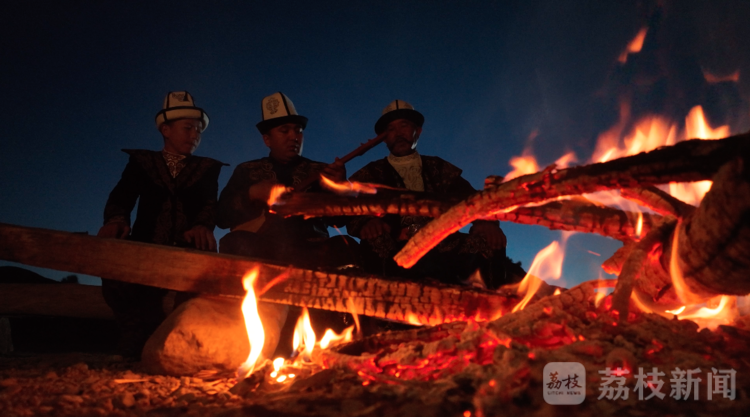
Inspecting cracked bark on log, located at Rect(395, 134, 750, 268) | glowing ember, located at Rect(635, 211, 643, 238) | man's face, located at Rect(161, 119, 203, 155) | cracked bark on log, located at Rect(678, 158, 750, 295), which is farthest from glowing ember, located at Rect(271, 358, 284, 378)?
man's face, located at Rect(161, 119, 203, 155)

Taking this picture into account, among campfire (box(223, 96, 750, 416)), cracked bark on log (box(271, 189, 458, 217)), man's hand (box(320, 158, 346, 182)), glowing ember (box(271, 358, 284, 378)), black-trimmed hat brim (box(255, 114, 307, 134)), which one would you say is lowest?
glowing ember (box(271, 358, 284, 378))

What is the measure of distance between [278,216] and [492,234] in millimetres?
2491

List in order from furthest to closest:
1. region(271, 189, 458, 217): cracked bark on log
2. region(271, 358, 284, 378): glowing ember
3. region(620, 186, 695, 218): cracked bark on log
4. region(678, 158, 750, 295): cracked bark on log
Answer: region(271, 189, 458, 217): cracked bark on log
region(271, 358, 284, 378): glowing ember
region(620, 186, 695, 218): cracked bark on log
region(678, 158, 750, 295): cracked bark on log

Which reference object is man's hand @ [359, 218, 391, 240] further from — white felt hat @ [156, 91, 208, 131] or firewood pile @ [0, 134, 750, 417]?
white felt hat @ [156, 91, 208, 131]

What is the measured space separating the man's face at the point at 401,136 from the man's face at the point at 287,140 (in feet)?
3.87

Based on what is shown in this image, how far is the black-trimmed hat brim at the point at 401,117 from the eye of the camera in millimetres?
4859

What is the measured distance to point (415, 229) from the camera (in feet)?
15.1

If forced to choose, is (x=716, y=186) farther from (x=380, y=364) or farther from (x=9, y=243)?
(x=9, y=243)

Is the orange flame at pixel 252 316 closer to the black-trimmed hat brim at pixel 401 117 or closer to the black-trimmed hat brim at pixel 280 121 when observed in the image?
the black-trimmed hat brim at pixel 280 121

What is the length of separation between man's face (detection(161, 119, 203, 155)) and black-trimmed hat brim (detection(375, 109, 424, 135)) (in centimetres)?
228

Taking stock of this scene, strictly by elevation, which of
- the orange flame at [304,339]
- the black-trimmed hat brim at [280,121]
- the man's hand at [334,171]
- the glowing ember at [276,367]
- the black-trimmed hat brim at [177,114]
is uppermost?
the black-trimmed hat brim at [280,121]

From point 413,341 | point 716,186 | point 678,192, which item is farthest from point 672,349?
point 678,192

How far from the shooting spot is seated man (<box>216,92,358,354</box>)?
13.3 ft

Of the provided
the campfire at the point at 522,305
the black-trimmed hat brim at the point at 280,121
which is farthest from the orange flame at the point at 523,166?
the black-trimmed hat brim at the point at 280,121
